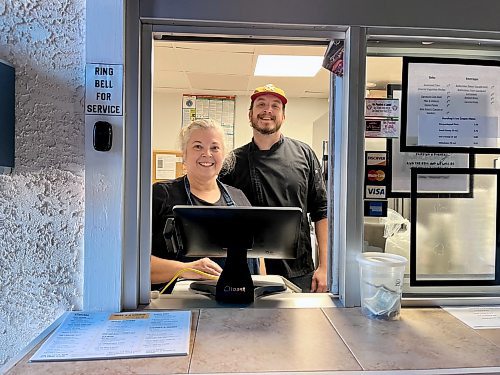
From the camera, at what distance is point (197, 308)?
1.28 m

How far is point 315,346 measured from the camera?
99 cm

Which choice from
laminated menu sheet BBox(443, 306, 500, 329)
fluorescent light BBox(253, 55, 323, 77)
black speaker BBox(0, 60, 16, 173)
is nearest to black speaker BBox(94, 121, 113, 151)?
black speaker BBox(0, 60, 16, 173)

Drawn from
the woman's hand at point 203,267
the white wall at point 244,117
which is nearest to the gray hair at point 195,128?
the woman's hand at point 203,267

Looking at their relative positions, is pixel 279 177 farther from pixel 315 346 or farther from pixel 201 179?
pixel 315 346

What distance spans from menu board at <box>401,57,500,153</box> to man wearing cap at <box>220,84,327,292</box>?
1.13 metres

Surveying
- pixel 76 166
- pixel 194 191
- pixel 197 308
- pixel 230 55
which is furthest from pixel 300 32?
pixel 230 55

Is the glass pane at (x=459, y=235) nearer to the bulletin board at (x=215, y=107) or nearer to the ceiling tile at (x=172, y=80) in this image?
the ceiling tile at (x=172, y=80)

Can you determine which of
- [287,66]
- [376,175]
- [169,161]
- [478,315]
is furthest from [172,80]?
[478,315]

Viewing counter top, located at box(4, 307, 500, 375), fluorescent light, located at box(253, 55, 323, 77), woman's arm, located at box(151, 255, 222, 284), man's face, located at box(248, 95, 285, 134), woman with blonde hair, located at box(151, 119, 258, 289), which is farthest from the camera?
fluorescent light, located at box(253, 55, 323, 77)

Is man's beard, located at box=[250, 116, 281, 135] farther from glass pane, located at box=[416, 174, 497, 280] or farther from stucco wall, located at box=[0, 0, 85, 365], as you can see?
stucco wall, located at box=[0, 0, 85, 365]

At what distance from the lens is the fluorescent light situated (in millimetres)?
3441

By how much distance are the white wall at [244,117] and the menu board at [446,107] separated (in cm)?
338

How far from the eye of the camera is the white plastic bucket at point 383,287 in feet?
A: 3.90

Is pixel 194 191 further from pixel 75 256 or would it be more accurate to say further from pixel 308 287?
pixel 75 256
